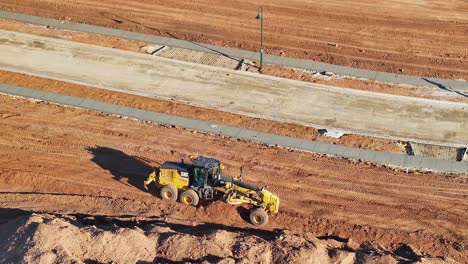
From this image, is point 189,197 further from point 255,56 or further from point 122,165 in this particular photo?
point 255,56

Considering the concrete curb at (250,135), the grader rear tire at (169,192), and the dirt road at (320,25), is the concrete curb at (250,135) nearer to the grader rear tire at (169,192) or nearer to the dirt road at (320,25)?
the grader rear tire at (169,192)

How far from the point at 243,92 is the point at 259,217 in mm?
8196

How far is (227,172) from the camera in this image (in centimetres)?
2208

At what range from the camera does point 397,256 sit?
18766 millimetres

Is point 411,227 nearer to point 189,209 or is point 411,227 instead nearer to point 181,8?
point 189,209

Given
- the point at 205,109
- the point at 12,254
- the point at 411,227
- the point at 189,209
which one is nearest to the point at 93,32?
the point at 205,109

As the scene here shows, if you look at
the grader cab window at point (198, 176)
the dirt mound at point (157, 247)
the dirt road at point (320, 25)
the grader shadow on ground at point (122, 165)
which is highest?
the dirt road at point (320, 25)

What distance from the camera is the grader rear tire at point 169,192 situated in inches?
806

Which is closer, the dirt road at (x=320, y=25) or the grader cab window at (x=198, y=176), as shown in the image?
the grader cab window at (x=198, y=176)

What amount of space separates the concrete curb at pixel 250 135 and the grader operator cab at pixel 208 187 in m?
3.68

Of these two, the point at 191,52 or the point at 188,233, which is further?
the point at 191,52

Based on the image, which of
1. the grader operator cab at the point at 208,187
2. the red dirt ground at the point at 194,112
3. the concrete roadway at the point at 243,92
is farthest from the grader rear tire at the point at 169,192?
the concrete roadway at the point at 243,92

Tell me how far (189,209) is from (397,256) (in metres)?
6.44

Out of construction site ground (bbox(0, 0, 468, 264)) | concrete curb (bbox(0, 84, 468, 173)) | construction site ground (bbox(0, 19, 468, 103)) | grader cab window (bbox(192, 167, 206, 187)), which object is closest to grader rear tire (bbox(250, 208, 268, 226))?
construction site ground (bbox(0, 0, 468, 264))
